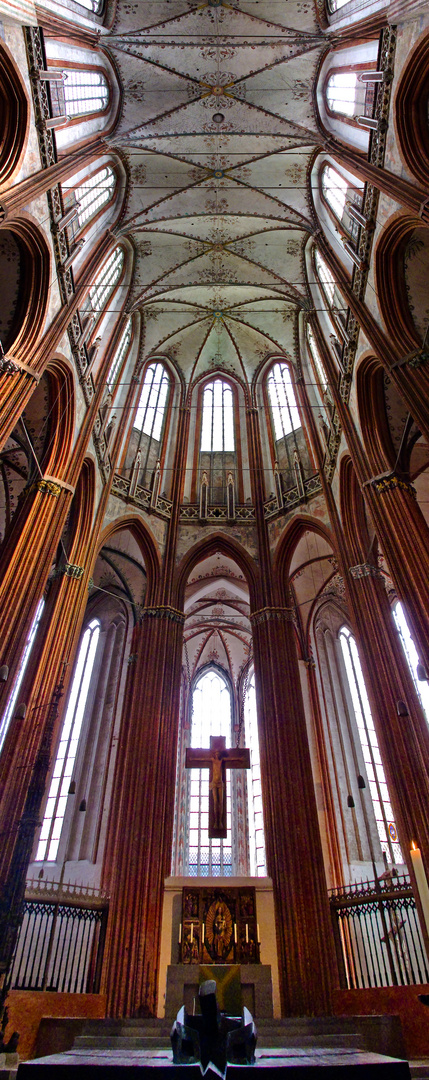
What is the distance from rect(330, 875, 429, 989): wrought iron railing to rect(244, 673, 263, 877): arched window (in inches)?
231

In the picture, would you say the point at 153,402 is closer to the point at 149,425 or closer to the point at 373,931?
the point at 149,425

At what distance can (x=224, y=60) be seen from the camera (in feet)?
49.6

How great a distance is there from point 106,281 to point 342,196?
23.1 ft

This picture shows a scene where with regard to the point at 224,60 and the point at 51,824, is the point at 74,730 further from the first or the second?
the point at 224,60

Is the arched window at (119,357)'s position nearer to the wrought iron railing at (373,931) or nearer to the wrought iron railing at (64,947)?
the wrought iron railing at (64,947)

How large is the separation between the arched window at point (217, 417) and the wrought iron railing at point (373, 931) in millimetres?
13926

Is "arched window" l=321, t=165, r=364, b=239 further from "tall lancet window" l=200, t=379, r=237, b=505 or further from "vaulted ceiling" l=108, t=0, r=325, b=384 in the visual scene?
"tall lancet window" l=200, t=379, r=237, b=505

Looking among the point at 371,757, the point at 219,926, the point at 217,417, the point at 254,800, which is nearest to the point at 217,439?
the point at 217,417

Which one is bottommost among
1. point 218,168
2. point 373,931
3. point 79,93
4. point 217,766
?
point 373,931

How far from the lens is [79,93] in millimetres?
13164

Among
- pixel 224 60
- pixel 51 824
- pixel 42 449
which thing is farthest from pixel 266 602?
pixel 224 60

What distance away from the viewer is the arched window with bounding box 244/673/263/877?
20.2 m

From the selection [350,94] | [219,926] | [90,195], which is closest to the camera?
[219,926]

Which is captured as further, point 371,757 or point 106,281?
point 371,757
